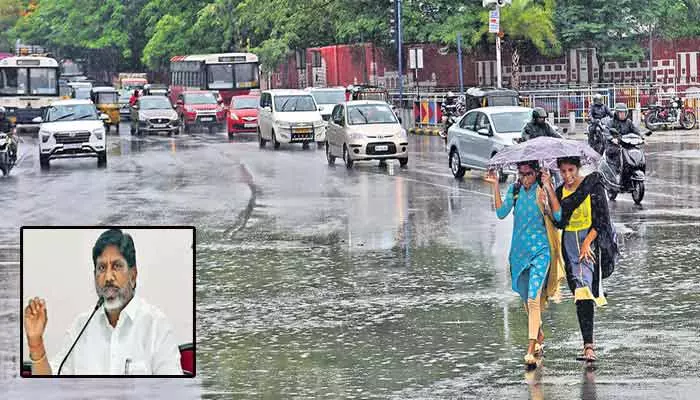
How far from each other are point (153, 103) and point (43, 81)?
24.8ft

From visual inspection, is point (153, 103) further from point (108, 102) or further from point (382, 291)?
point (382, 291)

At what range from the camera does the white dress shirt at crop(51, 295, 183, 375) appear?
21.5 feet

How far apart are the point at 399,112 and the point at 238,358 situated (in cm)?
4406

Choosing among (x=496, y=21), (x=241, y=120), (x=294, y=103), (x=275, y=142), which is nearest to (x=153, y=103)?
(x=241, y=120)

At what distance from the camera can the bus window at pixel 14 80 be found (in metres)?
61.0

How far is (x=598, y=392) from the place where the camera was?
996 cm

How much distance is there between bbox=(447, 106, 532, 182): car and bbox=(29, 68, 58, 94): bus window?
33318 mm

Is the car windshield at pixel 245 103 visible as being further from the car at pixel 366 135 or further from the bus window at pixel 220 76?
the car at pixel 366 135

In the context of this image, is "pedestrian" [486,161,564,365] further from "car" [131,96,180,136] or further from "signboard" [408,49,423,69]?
"car" [131,96,180,136]

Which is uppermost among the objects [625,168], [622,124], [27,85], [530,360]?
[27,85]

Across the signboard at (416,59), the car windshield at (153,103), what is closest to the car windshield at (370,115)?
the signboard at (416,59)

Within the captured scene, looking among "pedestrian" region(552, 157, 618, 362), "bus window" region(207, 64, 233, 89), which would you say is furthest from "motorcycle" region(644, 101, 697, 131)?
"pedestrian" region(552, 157, 618, 362)

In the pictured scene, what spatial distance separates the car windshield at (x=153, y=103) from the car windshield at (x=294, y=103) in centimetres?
1128

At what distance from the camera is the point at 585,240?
11.0m
